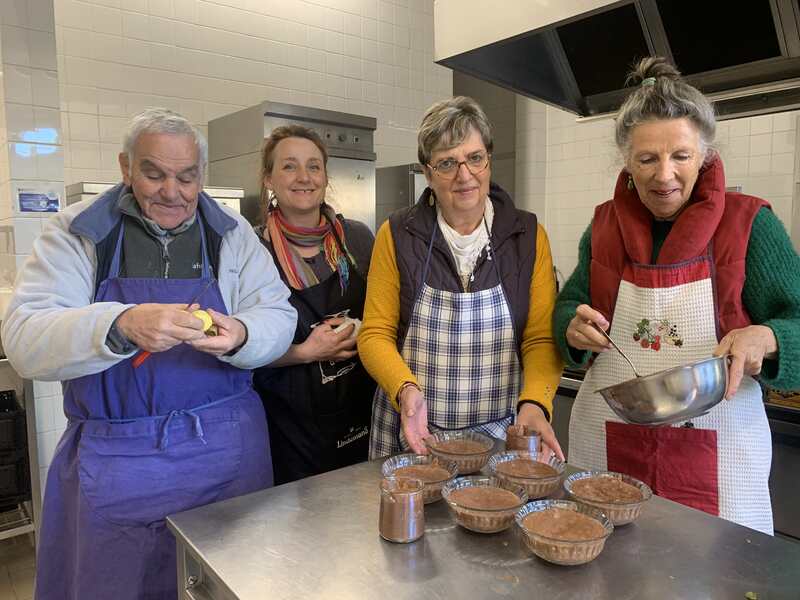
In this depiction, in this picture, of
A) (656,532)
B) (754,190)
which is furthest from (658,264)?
(754,190)

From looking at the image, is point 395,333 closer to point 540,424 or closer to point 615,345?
point 540,424

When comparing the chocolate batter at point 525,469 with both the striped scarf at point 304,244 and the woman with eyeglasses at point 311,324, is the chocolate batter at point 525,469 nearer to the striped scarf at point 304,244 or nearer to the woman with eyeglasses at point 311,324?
the woman with eyeglasses at point 311,324

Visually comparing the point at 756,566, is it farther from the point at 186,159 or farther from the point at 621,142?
the point at 186,159

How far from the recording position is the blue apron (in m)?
1.40

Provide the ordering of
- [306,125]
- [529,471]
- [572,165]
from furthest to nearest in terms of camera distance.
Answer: [572,165] < [306,125] < [529,471]

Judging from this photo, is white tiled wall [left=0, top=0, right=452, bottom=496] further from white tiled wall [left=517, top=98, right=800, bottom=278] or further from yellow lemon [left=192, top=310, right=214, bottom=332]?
yellow lemon [left=192, top=310, right=214, bottom=332]

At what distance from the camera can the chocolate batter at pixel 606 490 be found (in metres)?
1.18

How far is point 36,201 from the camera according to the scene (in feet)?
9.61

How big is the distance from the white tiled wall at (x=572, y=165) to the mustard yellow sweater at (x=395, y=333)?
2270mm

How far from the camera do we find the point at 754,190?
333 cm

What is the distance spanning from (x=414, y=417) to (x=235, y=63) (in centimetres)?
309

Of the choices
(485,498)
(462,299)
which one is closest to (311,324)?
(462,299)

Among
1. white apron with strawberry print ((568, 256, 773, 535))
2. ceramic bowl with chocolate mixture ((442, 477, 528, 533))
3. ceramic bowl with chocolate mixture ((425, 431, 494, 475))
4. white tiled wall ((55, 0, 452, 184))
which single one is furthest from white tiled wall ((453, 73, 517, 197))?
ceramic bowl with chocolate mixture ((442, 477, 528, 533))

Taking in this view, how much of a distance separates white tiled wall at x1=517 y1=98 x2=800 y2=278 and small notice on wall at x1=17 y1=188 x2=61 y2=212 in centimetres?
297
